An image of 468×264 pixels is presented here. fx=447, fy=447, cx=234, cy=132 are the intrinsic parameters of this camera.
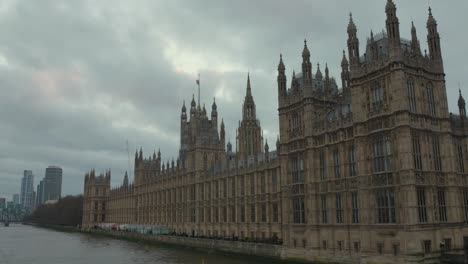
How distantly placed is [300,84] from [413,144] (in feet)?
72.9

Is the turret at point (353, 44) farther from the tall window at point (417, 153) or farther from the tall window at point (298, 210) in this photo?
the tall window at point (298, 210)

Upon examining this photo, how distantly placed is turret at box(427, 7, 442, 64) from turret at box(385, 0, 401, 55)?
6507mm

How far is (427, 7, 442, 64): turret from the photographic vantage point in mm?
49400

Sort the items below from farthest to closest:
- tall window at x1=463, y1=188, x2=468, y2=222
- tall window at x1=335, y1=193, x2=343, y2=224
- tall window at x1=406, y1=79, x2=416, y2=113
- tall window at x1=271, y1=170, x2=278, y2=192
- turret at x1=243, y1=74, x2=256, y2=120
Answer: turret at x1=243, y1=74, x2=256, y2=120 < tall window at x1=271, y1=170, x2=278, y2=192 < tall window at x1=335, y1=193, x2=343, y2=224 < tall window at x1=463, y1=188, x2=468, y2=222 < tall window at x1=406, y1=79, x2=416, y2=113

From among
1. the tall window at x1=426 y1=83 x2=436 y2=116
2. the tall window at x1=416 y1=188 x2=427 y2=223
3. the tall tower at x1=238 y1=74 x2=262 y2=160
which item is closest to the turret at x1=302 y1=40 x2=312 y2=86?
the tall window at x1=426 y1=83 x2=436 y2=116

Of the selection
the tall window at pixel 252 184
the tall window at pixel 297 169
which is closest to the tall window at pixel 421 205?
the tall window at pixel 297 169

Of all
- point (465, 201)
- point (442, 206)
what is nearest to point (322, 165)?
point (442, 206)

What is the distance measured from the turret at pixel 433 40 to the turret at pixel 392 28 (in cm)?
651

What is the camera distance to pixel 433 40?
4975cm

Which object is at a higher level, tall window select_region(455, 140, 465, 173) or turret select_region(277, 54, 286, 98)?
turret select_region(277, 54, 286, 98)

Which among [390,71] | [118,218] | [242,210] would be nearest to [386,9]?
[390,71]

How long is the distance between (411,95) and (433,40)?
8.34m

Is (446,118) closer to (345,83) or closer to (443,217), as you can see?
(443,217)

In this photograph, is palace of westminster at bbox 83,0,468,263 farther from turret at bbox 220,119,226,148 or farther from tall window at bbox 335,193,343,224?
turret at bbox 220,119,226,148
